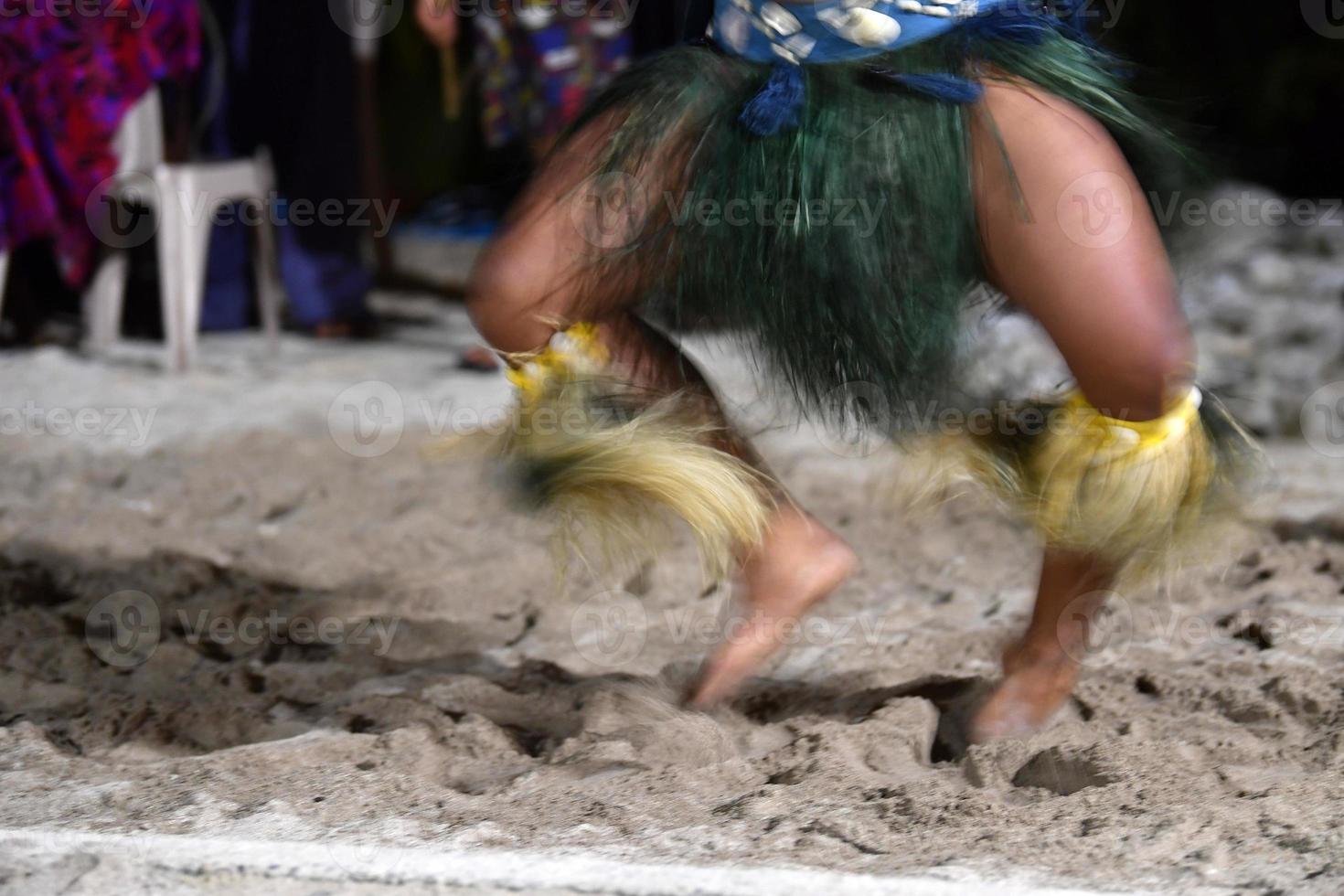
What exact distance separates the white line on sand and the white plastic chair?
8.32 feet

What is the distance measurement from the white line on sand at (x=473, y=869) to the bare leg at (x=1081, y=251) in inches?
18.4

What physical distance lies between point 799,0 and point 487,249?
404mm

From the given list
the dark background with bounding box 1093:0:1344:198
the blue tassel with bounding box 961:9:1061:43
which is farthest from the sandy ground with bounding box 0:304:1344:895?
the dark background with bounding box 1093:0:1344:198

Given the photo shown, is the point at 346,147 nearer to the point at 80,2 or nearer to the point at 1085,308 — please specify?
the point at 80,2

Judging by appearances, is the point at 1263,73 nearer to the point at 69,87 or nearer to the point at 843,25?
the point at 69,87

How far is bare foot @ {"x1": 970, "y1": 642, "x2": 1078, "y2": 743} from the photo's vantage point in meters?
1.47

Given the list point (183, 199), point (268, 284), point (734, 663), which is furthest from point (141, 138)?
point (734, 663)

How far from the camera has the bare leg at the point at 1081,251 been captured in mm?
1266

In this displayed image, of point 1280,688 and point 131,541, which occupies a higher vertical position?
point 1280,688

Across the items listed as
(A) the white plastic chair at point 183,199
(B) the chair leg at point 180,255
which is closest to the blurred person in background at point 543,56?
(A) the white plastic chair at point 183,199

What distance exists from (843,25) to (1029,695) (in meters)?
0.72

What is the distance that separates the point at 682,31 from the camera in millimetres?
1578

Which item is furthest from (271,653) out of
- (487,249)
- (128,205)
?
(128,205)

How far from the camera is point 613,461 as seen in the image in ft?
4.65
